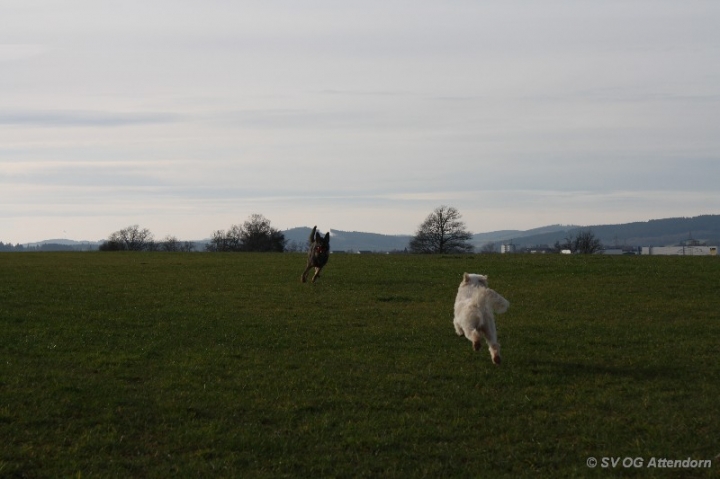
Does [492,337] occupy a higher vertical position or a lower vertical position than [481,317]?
lower

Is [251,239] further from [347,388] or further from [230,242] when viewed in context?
[347,388]

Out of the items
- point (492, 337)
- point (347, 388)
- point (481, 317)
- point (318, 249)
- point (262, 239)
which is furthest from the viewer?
point (262, 239)

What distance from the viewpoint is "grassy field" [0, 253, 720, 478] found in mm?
8328

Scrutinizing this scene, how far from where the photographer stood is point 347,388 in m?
11.5

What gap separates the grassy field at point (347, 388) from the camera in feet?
27.3

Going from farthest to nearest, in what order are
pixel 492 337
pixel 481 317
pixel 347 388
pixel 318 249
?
pixel 318 249
pixel 492 337
pixel 481 317
pixel 347 388

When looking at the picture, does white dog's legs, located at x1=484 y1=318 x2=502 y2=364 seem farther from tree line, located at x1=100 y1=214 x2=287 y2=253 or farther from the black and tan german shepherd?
tree line, located at x1=100 y1=214 x2=287 y2=253

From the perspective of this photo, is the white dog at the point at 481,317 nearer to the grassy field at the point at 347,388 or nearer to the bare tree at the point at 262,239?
the grassy field at the point at 347,388

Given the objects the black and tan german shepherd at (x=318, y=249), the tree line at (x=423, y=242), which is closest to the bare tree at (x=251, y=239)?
the tree line at (x=423, y=242)

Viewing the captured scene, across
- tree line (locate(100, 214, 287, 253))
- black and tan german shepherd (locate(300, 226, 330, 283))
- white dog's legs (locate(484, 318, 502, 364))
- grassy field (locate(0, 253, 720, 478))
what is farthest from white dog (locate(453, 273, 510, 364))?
tree line (locate(100, 214, 287, 253))

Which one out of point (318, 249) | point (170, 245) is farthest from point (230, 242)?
point (318, 249)

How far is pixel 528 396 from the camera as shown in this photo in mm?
10930

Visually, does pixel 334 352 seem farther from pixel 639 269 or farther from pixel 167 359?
pixel 639 269

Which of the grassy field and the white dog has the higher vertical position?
the white dog
